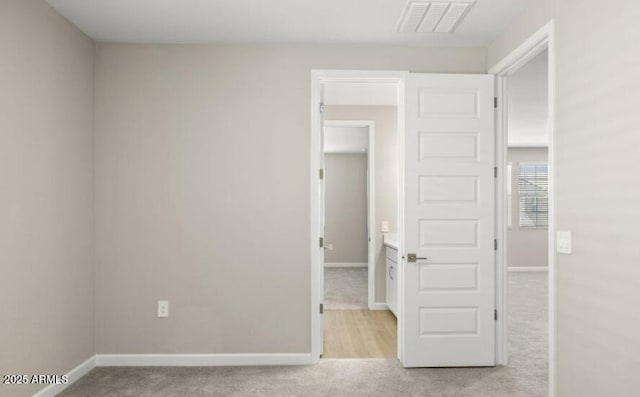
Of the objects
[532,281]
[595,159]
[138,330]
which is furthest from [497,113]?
[532,281]

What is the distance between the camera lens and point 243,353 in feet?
11.7

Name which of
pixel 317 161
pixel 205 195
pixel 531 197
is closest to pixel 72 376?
pixel 205 195

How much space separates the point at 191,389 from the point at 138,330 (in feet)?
2.57

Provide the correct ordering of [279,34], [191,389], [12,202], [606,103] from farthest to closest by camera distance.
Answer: [279,34]
[191,389]
[12,202]
[606,103]

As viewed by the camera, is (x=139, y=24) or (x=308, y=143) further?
(x=308, y=143)

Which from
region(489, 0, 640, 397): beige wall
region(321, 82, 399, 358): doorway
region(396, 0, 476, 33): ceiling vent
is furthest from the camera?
region(321, 82, 399, 358): doorway

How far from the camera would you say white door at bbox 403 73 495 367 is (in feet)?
11.5

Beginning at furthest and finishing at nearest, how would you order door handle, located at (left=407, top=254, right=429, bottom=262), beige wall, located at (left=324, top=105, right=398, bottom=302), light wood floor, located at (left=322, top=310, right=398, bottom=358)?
beige wall, located at (left=324, top=105, right=398, bottom=302)
light wood floor, located at (left=322, top=310, right=398, bottom=358)
door handle, located at (left=407, top=254, right=429, bottom=262)

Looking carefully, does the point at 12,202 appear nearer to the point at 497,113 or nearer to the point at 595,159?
the point at 595,159

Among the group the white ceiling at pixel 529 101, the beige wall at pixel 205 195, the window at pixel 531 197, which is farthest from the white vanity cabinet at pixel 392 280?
the window at pixel 531 197

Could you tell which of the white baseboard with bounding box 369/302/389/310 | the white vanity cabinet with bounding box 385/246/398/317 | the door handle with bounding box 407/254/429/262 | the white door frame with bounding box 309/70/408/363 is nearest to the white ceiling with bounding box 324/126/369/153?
the white vanity cabinet with bounding box 385/246/398/317

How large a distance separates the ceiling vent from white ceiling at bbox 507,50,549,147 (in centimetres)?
125

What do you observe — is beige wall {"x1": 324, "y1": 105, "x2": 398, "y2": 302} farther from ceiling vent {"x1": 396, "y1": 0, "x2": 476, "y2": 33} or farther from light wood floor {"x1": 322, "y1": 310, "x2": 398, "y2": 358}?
ceiling vent {"x1": 396, "y1": 0, "x2": 476, "y2": 33}

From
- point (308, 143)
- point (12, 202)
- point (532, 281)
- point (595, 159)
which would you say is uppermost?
point (308, 143)
